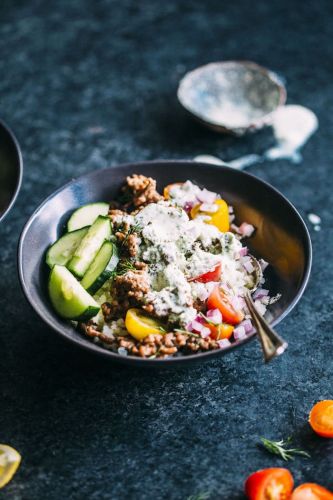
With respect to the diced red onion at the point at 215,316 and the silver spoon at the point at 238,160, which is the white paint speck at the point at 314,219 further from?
the diced red onion at the point at 215,316

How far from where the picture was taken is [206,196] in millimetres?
2643

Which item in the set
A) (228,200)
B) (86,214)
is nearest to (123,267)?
(86,214)

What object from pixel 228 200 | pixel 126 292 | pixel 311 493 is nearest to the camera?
pixel 311 493

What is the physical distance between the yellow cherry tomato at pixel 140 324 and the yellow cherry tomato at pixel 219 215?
507 millimetres

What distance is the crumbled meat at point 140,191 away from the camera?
2.61 metres

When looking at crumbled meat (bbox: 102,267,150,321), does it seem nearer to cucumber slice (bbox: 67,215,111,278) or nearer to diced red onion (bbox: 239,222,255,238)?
cucumber slice (bbox: 67,215,111,278)

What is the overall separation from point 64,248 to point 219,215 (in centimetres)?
59

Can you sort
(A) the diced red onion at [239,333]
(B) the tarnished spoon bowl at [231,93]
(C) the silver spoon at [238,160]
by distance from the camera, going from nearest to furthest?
(A) the diced red onion at [239,333]
(C) the silver spoon at [238,160]
(B) the tarnished spoon bowl at [231,93]

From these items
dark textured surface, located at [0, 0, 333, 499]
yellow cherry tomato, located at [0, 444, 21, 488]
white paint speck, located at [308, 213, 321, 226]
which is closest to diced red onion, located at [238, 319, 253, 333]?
dark textured surface, located at [0, 0, 333, 499]

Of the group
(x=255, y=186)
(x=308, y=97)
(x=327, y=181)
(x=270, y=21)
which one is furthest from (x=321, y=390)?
(x=270, y=21)

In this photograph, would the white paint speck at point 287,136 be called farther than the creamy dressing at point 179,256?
Yes

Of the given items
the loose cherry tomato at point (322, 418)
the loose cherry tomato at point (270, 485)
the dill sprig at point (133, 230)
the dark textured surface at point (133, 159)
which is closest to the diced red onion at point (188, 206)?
the dill sprig at point (133, 230)

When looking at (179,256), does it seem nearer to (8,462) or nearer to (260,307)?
(260,307)

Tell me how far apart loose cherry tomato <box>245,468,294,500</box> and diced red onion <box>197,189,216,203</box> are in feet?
3.35
